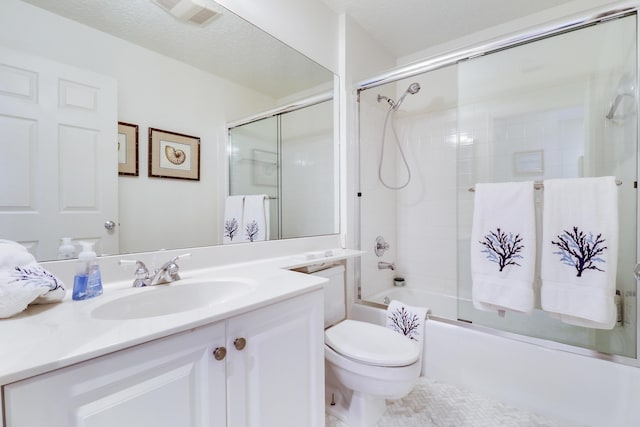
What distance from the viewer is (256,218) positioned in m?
1.48

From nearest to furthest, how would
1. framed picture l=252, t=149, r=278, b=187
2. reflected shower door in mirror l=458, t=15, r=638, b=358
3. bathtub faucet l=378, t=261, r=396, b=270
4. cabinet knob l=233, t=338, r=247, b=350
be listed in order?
cabinet knob l=233, t=338, r=247, b=350 → reflected shower door in mirror l=458, t=15, r=638, b=358 → framed picture l=252, t=149, r=278, b=187 → bathtub faucet l=378, t=261, r=396, b=270

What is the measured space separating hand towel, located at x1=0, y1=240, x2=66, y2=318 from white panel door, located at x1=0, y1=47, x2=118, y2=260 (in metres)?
0.13

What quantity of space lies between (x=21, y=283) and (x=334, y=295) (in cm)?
127

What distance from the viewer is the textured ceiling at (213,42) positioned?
985 mm

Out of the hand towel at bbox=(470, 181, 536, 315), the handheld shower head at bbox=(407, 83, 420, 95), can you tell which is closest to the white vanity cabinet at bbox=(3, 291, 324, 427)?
the hand towel at bbox=(470, 181, 536, 315)

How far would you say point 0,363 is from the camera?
0.48 meters

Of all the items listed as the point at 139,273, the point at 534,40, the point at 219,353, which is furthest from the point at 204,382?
the point at 534,40

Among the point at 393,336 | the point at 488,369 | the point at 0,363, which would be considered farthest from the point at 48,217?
the point at 488,369

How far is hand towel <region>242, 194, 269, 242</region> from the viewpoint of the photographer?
143cm

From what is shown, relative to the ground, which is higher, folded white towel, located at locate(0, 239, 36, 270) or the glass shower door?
the glass shower door

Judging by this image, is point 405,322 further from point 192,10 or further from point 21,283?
point 192,10

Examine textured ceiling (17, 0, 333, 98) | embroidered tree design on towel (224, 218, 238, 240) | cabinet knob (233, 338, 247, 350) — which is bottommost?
cabinet knob (233, 338, 247, 350)

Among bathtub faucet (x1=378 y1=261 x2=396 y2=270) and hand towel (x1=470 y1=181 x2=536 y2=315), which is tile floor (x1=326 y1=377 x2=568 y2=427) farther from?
bathtub faucet (x1=378 y1=261 x2=396 y2=270)

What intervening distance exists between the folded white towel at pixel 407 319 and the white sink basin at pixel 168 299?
3.64 feet
